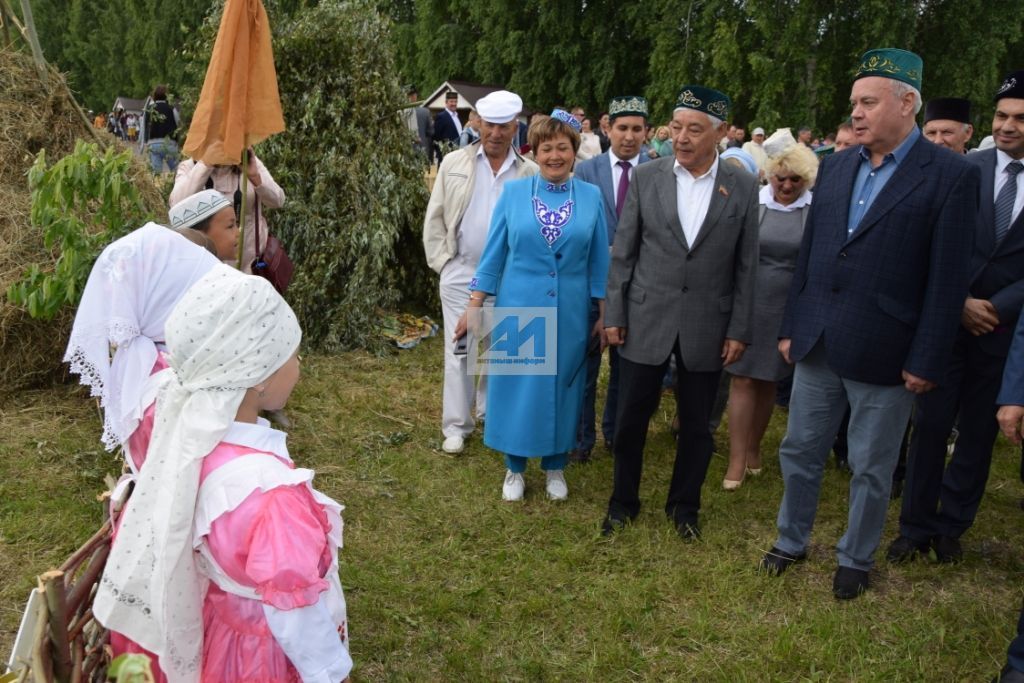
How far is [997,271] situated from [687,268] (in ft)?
4.63

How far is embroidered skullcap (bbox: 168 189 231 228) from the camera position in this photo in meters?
3.97

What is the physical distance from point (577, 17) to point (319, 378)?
25480 mm

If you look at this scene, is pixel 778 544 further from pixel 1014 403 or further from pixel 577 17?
pixel 577 17

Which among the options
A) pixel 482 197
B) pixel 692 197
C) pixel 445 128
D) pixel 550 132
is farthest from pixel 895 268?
pixel 445 128

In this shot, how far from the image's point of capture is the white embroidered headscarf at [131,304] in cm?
339

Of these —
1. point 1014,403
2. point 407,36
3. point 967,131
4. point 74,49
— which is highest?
point 967,131

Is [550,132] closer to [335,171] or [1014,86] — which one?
[1014,86]

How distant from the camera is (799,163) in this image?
15.2 ft

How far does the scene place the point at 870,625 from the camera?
370cm

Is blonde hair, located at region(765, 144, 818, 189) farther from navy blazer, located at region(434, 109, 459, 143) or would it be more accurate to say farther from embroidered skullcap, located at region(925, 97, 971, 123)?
navy blazer, located at region(434, 109, 459, 143)

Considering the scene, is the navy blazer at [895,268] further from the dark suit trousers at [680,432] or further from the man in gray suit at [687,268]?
the dark suit trousers at [680,432]

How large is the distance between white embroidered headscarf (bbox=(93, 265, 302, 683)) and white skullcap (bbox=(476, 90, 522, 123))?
3.37m

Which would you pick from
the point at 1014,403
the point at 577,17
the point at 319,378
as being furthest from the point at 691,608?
the point at 577,17

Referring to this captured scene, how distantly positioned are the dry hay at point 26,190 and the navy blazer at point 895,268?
4.20 metres
